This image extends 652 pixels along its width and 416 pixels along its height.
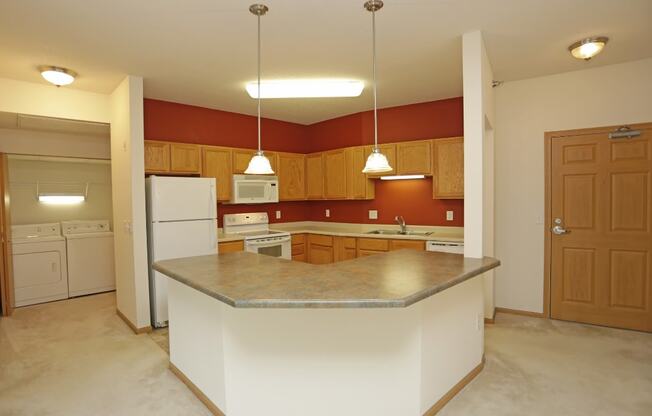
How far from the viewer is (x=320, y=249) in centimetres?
542

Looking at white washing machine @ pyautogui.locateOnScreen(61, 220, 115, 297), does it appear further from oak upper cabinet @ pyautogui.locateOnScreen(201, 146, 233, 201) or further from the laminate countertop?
the laminate countertop

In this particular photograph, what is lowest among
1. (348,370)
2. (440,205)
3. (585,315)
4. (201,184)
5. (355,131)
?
(585,315)

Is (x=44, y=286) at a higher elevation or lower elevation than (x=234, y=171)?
lower

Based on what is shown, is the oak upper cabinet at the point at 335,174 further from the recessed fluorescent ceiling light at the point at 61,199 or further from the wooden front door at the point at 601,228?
the recessed fluorescent ceiling light at the point at 61,199

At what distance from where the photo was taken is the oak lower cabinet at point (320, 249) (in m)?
5.27

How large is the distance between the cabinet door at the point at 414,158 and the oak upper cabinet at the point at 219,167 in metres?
2.30

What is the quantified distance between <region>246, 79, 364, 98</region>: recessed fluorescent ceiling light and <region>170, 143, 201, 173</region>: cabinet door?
3.95 ft

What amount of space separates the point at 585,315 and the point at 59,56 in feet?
18.6

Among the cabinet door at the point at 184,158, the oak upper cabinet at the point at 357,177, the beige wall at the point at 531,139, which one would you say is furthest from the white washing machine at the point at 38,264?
the beige wall at the point at 531,139

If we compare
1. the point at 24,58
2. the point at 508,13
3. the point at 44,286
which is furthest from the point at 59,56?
the point at 508,13

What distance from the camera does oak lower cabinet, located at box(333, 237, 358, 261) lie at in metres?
4.99

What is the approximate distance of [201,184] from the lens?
4184mm

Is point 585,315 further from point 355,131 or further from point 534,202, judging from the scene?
point 355,131

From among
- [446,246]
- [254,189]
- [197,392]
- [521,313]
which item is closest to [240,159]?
[254,189]
